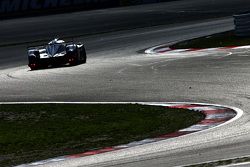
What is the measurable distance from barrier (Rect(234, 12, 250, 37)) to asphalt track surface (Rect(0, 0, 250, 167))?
11.6ft

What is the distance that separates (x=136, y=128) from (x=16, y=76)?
38.3 ft

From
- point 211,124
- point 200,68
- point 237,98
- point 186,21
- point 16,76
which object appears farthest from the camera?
point 186,21

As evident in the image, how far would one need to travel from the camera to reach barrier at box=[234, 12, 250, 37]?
92.7 ft

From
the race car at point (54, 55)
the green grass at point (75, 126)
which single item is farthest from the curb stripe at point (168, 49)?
the green grass at point (75, 126)

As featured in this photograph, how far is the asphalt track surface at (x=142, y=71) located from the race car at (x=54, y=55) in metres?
0.50

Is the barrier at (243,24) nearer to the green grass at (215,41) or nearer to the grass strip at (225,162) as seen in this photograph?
the green grass at (215,41)

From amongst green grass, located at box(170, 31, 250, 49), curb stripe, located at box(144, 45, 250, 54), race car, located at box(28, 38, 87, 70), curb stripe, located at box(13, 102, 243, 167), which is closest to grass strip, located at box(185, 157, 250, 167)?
curb stripe, located at box(13, 102, 243, 167)

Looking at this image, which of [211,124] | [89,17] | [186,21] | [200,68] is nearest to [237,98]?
[211,124]

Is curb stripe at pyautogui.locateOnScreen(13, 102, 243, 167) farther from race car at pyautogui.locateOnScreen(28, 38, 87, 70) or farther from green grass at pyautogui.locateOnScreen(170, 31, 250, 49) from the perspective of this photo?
green grass at pyautogui.locateOnScreen(170, 31, 250, 49)

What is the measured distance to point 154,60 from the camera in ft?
83.6

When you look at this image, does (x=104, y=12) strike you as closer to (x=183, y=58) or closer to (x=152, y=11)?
(x=152, y=11)

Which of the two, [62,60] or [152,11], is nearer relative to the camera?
[62,60]

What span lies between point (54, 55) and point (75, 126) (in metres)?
12.8

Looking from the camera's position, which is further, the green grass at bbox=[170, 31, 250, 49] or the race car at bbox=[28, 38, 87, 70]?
the green grass at bbox=[170, 31, 250, 49]
